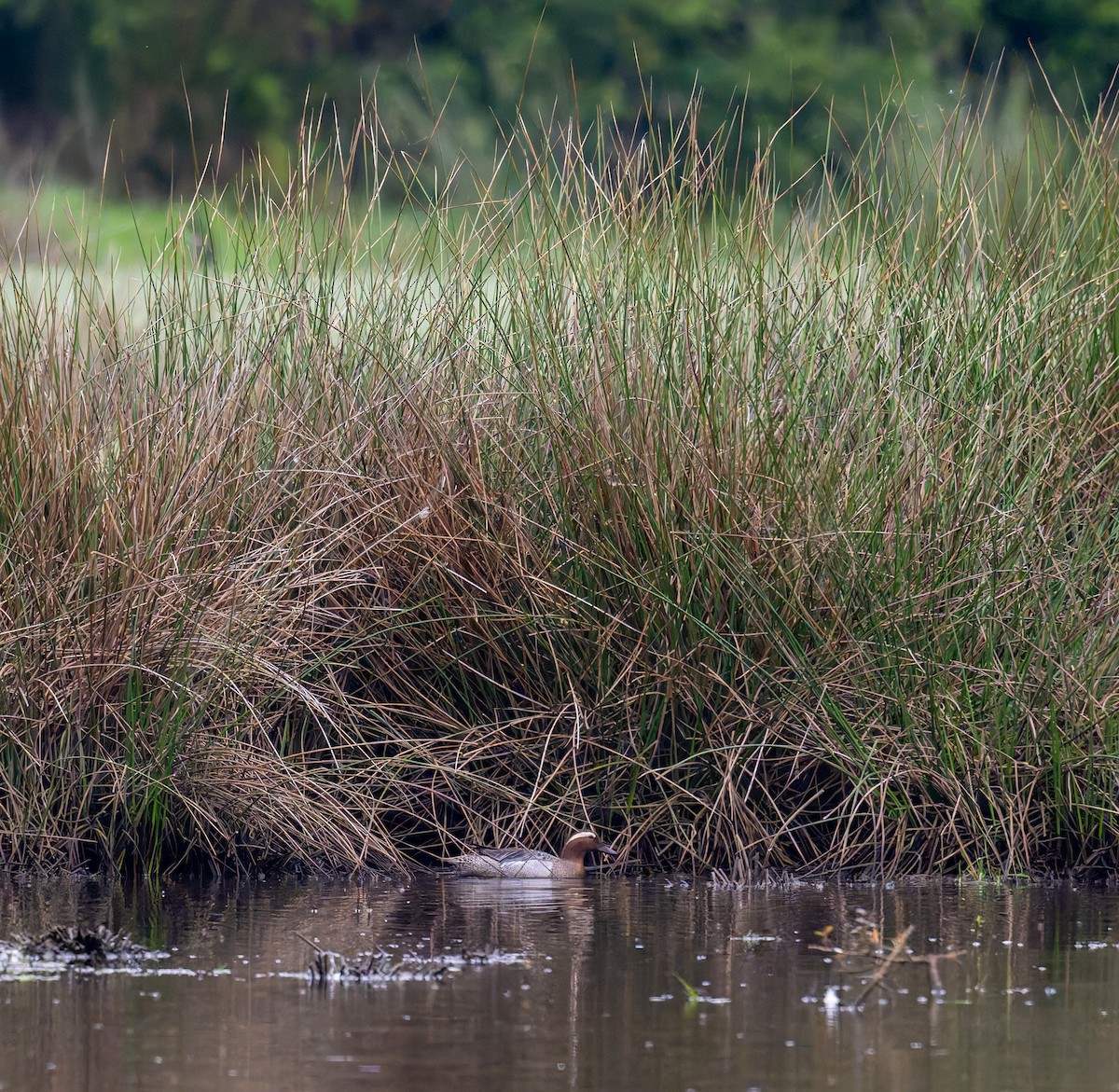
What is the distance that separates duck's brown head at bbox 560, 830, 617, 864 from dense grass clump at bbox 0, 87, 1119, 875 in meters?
0.17

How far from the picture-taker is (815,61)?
29344 millimetres

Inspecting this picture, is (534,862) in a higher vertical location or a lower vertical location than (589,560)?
lower

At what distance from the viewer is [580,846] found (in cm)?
560

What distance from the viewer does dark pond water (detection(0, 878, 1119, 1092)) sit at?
3533 mm

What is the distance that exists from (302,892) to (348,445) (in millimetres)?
1486

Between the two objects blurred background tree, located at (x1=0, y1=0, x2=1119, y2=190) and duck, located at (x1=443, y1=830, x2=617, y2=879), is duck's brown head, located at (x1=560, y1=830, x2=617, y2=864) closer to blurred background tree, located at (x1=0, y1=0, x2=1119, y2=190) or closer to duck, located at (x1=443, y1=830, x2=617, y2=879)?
duck, located at (x1=443, y1=830, x2=617, y2=879)

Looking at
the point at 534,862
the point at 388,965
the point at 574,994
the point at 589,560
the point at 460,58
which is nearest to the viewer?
the point at 574,994

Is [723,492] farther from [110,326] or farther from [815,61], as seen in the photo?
[815,61]

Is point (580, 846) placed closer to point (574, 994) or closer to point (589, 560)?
point (589, 560)

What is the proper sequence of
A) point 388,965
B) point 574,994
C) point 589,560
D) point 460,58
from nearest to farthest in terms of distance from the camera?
point 574,994
point 388,965
point 589,560
point 460,58

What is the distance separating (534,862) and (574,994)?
1.42 metres

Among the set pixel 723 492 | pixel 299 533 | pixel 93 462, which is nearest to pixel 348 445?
pixel 299 533

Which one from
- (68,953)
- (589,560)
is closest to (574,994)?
(68,953)

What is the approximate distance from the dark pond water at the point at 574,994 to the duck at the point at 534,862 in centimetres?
7
